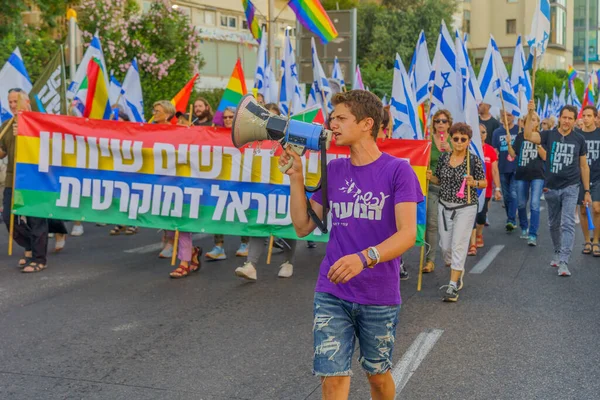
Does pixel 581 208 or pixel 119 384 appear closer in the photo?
pixel 119 384

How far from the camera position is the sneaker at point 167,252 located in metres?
9.98

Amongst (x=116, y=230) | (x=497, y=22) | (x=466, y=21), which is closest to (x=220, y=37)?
(x=116, y=230)

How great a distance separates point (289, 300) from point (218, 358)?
2.02 meters

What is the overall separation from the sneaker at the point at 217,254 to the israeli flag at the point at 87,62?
3348 mm

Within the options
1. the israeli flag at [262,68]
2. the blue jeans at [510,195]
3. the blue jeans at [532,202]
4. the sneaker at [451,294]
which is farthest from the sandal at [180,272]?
the israeli flag at [262,68]

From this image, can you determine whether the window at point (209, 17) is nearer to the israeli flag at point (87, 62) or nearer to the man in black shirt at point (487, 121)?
the israeli flag at point (87, 62)

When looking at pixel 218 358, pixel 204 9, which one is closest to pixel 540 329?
pixel 218 358

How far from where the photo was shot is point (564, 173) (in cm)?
931

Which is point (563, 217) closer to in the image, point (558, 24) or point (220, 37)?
point (220, 37)

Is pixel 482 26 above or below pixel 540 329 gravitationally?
above

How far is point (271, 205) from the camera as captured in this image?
9000mm

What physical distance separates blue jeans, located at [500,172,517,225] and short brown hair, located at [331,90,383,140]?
969cm

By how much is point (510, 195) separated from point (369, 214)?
1000 cm

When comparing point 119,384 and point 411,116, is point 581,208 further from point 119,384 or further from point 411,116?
point 119,384
